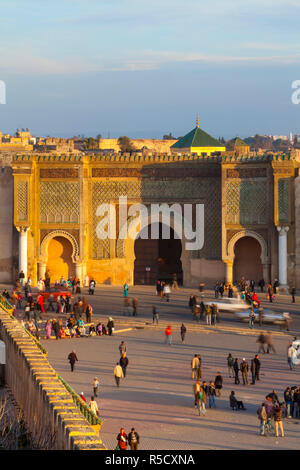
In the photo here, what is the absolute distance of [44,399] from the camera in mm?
13539

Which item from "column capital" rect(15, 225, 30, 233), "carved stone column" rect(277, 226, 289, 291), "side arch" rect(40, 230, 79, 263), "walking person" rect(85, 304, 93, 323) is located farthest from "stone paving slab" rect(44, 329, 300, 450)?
"column capital" rect(15, 225, 30, 233)

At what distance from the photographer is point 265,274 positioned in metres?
31.8

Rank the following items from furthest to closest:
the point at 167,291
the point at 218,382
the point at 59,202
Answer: the point at 59,202 → the point at 167,291 → the point at 218,382

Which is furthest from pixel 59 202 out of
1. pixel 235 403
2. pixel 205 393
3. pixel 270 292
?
pixel 235 403

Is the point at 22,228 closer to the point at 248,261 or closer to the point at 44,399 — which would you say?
the point at 248,261

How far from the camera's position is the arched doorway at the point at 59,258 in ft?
110

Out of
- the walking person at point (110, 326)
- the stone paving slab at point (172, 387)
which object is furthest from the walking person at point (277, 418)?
the walking person at point (110, 326)

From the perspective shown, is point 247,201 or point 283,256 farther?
point 247,201

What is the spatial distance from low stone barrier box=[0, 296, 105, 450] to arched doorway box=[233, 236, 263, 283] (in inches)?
550

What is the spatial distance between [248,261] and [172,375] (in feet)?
41.3

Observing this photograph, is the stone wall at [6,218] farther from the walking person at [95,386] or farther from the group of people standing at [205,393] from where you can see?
the walking person at [95,386]

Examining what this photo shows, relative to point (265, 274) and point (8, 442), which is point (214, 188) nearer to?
point (265, 274)

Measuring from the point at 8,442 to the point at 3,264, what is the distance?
20.0 m

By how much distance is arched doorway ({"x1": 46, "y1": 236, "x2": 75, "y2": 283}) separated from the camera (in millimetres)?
33562
